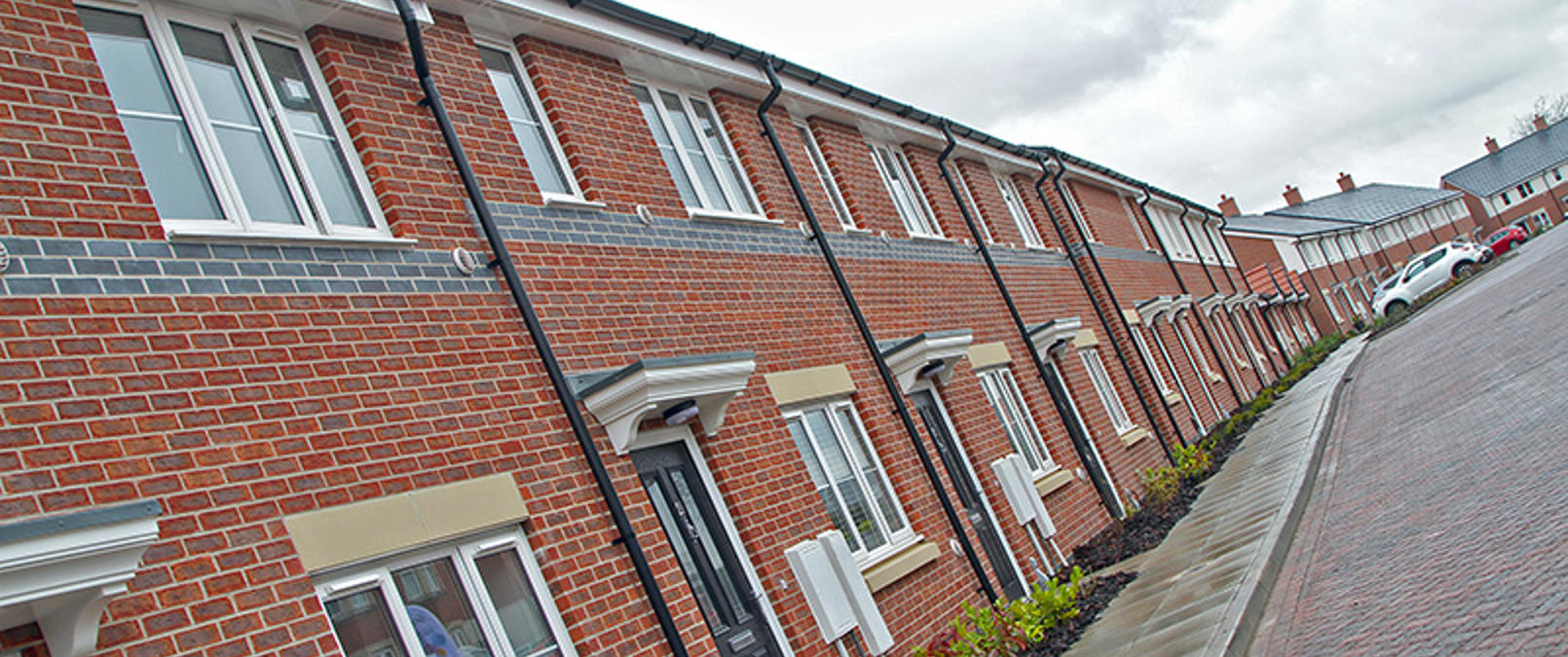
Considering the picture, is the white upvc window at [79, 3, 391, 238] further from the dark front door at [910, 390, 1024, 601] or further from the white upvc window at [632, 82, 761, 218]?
the dark front door at [910, 390, 1024, 601]

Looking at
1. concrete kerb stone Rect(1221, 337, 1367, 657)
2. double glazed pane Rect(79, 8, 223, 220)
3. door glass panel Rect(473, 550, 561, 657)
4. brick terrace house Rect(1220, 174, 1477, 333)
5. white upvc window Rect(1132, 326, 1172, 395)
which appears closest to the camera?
double glazed pane Rect(79, 8, 223, 220)

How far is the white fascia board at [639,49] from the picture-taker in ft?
29.1

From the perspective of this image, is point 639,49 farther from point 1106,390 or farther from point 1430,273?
point 1430,273

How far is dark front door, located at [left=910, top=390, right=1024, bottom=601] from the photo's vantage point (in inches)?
506

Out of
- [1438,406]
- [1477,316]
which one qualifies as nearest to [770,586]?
[1438,406]

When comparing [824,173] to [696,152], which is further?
[824,173]

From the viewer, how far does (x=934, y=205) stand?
1661cm

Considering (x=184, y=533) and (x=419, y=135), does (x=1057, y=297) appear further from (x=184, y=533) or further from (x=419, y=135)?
(x=184, y=533)

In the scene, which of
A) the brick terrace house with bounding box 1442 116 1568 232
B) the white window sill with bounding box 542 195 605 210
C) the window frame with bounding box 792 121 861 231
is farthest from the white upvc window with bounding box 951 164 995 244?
the brick terrace house with bounding box 1442 116 1568 232

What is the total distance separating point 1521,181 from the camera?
87125mm

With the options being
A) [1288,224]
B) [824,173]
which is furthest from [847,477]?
[1288,224]

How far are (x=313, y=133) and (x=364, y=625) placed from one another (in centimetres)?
299

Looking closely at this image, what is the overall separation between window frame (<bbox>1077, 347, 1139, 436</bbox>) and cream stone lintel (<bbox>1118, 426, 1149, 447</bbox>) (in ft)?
0.23

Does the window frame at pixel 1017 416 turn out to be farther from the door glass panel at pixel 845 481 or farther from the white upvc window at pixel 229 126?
the white upvc window at pixel 229 126
